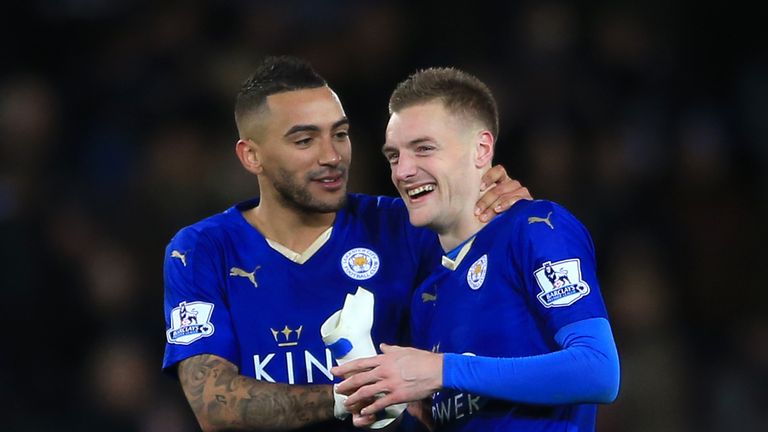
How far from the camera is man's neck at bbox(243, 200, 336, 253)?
15.1 ft

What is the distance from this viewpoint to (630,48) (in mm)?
8875

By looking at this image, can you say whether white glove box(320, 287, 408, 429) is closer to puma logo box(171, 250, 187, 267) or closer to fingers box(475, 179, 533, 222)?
fingers box(475, 179, 533, 222)

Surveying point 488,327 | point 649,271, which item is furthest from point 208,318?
point 649,271

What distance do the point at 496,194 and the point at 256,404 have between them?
42.7 inches

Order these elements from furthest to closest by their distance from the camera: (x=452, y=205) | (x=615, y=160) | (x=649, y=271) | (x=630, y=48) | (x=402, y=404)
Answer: (x=630, y=48), (x=615, y=160), (x=649, y=271), (x=452, y=205), (x=402, y=404)

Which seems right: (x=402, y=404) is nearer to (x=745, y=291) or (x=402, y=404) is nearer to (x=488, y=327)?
(x=488, y=327)

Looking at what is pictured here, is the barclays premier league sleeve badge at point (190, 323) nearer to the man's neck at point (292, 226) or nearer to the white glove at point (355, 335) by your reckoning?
the man's neck at point (292, 226)

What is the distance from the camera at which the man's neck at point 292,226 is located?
4.60m

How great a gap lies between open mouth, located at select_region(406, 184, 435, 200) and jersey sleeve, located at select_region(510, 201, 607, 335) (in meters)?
0.38

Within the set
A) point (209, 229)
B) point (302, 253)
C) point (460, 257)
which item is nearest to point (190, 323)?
point (209, 229)

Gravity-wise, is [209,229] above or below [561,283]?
above

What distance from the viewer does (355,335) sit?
12.7 ft

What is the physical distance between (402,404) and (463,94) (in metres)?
1.10

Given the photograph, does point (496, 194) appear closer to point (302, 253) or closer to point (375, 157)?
point (302, 253)
